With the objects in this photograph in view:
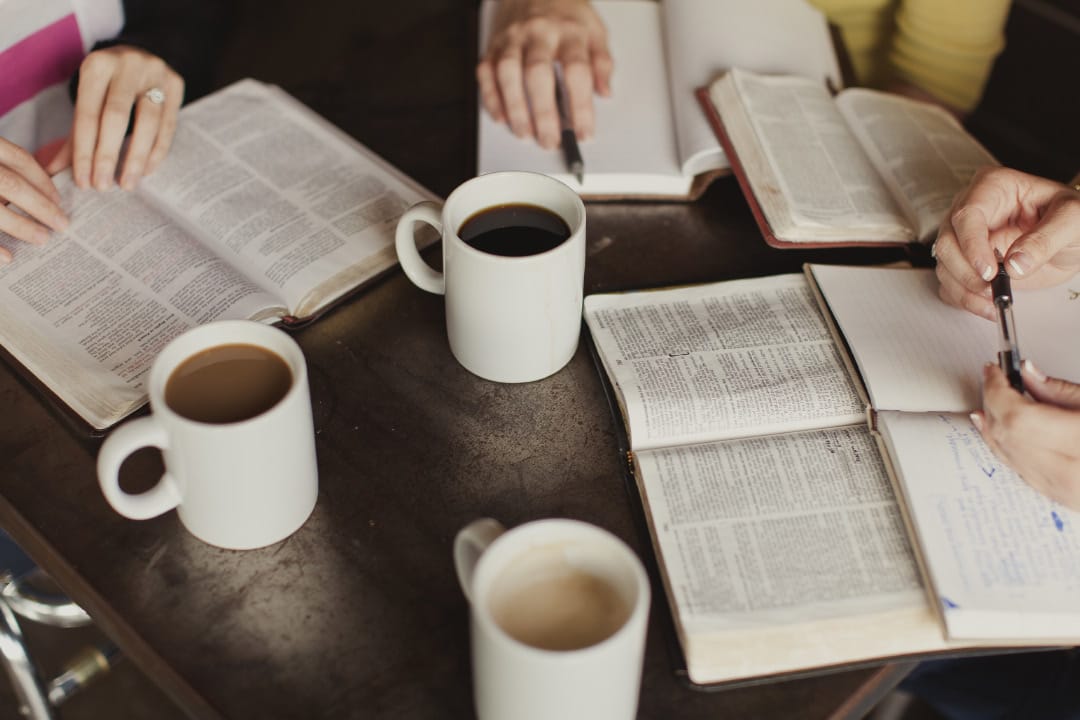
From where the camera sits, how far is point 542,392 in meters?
0.88

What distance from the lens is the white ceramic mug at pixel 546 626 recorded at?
1.77 ft

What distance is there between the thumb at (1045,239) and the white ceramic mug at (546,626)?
54cm

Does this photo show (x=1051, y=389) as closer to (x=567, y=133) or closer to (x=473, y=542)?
(x=473, y=542)

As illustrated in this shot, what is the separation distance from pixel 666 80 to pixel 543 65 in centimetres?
19

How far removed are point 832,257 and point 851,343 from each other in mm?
200

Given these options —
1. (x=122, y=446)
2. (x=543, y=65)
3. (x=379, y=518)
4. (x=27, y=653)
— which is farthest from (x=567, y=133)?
(x=27, y=653)

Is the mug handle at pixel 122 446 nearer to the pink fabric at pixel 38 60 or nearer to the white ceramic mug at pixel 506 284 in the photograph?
the white ceramic mug at pixel 506 284

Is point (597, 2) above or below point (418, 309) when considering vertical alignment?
above

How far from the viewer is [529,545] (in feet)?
1.98

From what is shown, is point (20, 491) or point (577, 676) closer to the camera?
point (577, 676)

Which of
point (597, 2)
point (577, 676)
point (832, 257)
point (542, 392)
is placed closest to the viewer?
point (577, 676)

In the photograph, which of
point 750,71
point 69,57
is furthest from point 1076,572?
point 69,57

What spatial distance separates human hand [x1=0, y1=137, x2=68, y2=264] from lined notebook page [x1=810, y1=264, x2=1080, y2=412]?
→ 0.82 meters

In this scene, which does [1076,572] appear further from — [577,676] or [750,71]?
[750,71]
